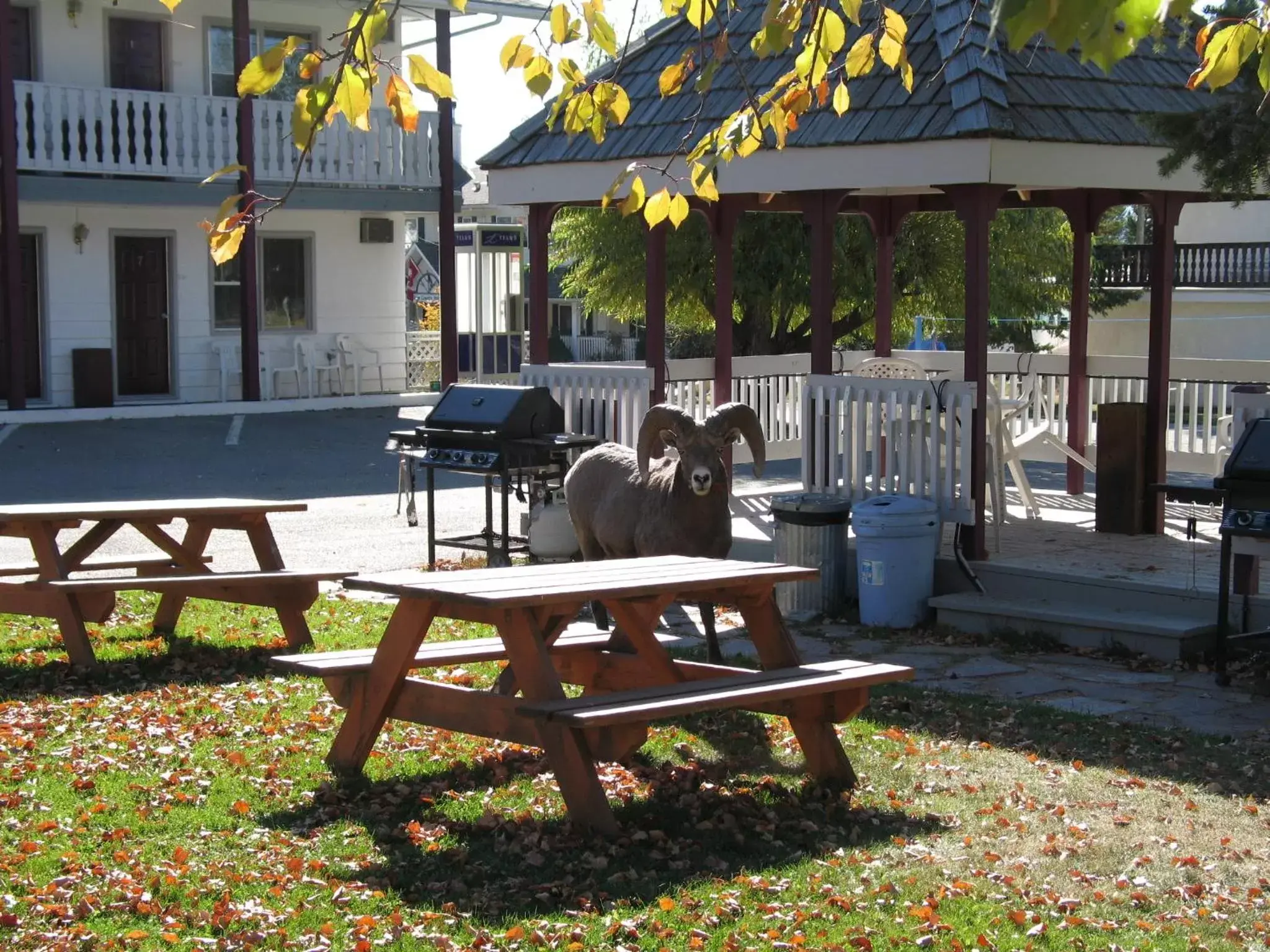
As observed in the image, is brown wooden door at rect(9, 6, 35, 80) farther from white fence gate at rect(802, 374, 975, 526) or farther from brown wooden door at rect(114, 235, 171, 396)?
white fence gate at rect(802, 374, 975, 526)

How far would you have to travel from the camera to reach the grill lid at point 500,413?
12.2 meters

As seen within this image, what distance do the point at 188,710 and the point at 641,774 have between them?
2346mm

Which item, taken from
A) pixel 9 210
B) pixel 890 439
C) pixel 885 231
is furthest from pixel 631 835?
pixel 9 210

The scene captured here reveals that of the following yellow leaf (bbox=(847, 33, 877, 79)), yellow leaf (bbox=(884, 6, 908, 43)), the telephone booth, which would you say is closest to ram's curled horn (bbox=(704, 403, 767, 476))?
yellow leaf (bbox=(847, 33, 877, 79))

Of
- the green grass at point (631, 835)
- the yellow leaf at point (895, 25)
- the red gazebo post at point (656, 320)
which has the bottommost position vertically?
the green grass at point (631, 835)

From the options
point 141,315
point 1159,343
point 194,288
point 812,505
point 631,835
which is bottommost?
point 631,835

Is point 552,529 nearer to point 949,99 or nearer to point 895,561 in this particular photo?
point 895,561

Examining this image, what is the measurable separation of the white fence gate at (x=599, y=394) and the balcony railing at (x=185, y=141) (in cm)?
1074

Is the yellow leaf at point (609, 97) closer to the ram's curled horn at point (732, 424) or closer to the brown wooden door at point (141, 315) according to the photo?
the ram's curled horn at point (732, 424)

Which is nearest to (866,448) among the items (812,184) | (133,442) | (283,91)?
(812,184)

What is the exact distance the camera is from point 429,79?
4484 mm

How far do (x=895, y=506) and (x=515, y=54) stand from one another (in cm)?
618

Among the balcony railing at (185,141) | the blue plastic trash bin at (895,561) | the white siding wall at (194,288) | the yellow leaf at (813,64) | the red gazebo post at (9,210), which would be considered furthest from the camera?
the white siding wall at (194,288)

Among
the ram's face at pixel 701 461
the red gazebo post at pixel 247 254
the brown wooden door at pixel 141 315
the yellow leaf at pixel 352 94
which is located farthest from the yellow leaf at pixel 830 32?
the brown wooden door at pixel 141 315
